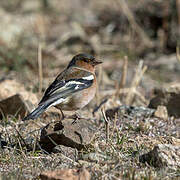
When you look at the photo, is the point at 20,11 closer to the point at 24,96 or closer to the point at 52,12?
the point at 52,12

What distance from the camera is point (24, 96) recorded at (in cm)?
579

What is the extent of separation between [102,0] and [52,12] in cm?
169

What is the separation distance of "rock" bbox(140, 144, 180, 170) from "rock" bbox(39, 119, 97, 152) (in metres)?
0.68

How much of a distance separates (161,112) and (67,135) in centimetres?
172

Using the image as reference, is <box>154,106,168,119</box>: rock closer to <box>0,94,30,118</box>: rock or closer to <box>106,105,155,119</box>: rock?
<box>106,105,155,119</box>: rock

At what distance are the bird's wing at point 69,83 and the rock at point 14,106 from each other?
0.70 metres

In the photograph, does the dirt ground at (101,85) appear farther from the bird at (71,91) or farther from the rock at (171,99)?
the bird at (71,91)

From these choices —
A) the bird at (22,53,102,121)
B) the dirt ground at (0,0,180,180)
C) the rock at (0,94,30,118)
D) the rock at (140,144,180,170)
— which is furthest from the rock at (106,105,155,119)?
the rock at (140,144,180,170)

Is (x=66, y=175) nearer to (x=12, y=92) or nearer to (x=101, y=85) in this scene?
(x=12, y=92)

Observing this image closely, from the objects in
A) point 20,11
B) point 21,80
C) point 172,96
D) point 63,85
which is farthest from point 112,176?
point 20,11

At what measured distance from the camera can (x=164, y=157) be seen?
3434 millimetres

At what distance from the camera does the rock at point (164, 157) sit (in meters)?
3.43

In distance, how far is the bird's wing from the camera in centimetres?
454

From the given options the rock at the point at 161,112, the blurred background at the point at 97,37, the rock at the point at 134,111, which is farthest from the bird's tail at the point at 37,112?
the blurred background at the point at 97,37
